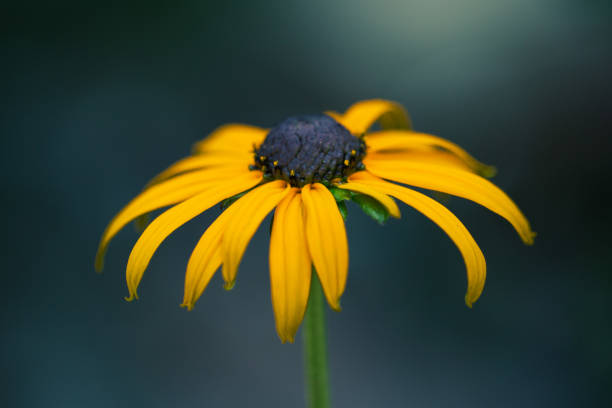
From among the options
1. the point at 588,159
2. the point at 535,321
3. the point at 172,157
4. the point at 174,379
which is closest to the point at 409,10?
the point at 588,159

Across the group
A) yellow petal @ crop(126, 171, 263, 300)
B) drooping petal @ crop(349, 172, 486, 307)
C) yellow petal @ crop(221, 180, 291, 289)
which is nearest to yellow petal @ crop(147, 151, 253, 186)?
yellow petal @ crop(126, 171, 263, 300)

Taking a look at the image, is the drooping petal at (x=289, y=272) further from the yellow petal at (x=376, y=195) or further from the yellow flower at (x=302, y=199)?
the yellow petal at (x=376, y=195)

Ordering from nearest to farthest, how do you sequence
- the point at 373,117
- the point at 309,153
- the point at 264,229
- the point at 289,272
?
1. the point at 289,272
2. the point at 309,153
3. the point at 373,117
4. the point at 264,229

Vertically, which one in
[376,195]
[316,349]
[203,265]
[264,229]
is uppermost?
[376,195]

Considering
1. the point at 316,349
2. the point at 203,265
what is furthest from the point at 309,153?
the point at 316,349

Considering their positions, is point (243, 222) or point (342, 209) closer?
point (243, 222)

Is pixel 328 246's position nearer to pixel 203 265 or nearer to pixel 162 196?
pixel 203 265

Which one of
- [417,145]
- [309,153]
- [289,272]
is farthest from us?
[417,145]
